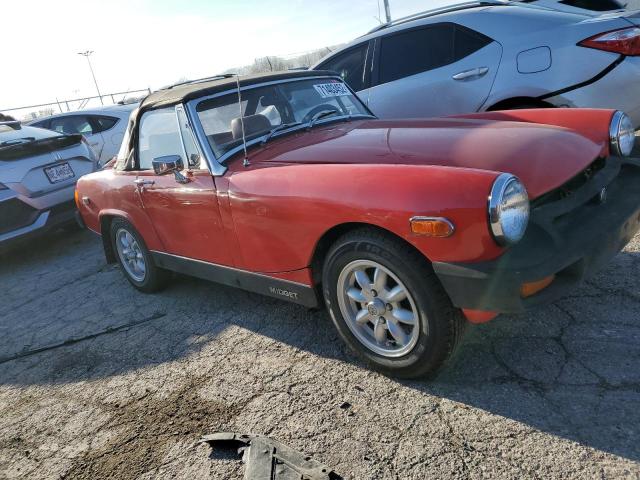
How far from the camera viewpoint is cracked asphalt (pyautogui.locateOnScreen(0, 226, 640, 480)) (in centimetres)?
199

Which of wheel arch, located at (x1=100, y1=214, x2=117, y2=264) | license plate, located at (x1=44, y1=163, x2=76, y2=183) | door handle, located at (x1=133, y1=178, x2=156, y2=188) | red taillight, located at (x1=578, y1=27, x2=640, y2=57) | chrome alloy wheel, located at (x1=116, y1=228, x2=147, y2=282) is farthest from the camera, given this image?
license plate, located at (x1=44, y1=163, x2=76, y2=183)

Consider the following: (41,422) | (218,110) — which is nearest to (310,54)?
(218,110)

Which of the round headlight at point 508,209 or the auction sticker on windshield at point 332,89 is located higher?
the auction sticker on windshield at point 332,89

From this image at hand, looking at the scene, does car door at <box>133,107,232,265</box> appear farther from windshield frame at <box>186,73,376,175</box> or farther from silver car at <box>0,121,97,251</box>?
silver car at <box>0,121,97,251</box>

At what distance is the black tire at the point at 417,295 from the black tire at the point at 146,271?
7.01 ft

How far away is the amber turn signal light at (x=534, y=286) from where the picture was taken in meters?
2.01

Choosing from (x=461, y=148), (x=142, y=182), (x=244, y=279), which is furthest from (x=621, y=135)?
(x=142, y=182)

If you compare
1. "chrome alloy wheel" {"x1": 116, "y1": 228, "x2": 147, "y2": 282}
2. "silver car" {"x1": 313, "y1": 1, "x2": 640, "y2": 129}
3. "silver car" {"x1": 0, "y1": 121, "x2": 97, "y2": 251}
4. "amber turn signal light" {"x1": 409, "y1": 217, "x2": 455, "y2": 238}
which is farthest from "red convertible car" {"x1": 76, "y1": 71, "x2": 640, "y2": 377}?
"silver car" {"x1": 0, "y1": 121, "x2": 97, "y2": 251}

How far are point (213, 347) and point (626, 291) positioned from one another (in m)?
2.54

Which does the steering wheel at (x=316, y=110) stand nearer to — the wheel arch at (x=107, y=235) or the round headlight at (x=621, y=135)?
the round headlight at (x=621, y=135)

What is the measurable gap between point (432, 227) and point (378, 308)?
1.82 feet

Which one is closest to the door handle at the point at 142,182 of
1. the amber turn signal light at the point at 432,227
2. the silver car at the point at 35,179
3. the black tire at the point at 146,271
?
the black tire at the point at 146,271

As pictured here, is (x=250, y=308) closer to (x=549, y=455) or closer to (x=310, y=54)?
(x=549, y=455)

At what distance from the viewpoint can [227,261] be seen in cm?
319
